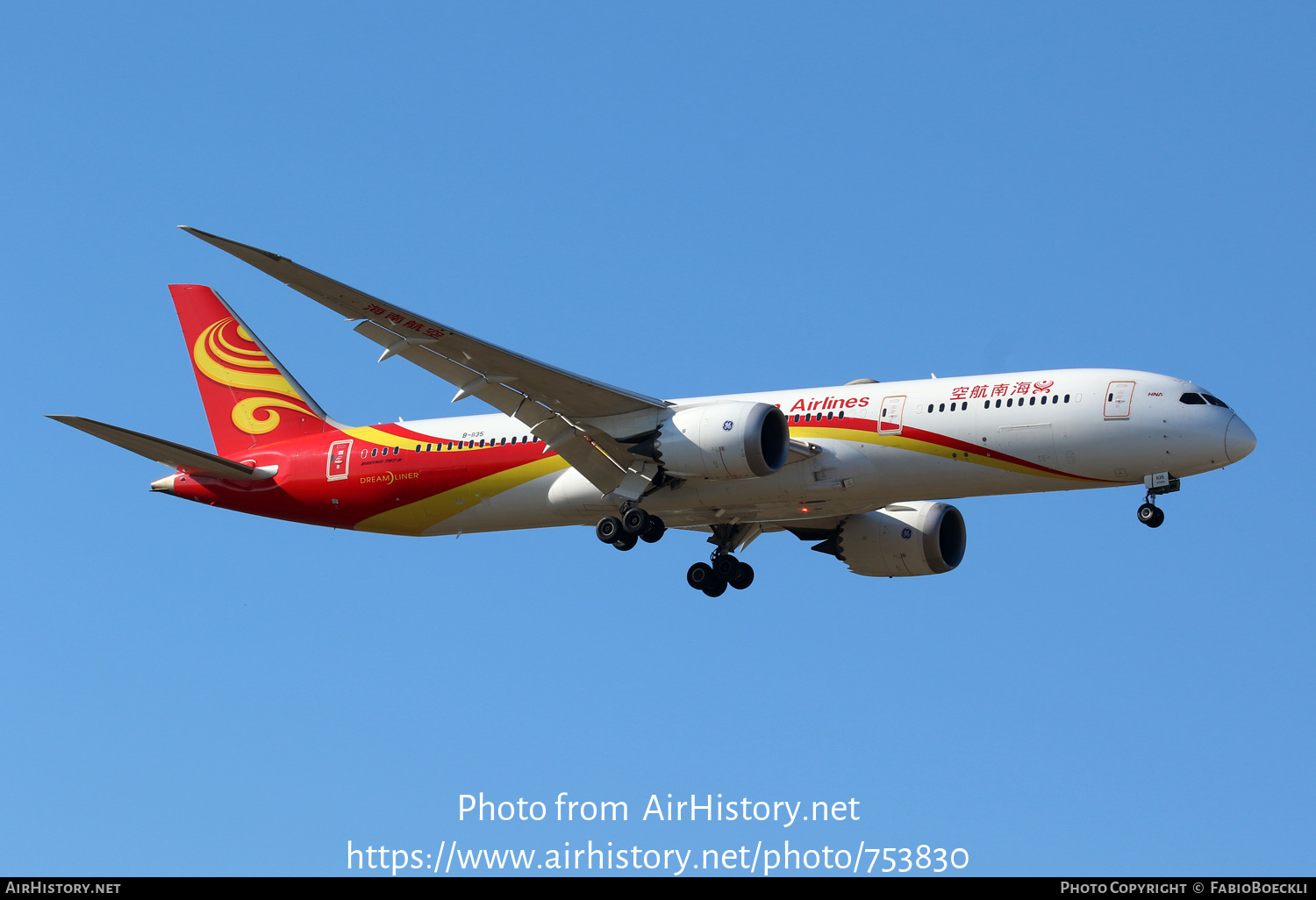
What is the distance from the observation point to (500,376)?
31641 mm

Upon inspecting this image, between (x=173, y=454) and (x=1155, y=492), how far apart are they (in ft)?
71.7

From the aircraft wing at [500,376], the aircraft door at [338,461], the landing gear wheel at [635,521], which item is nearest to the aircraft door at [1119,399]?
the aircraft wing at [500,376]

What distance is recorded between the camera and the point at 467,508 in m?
35.7

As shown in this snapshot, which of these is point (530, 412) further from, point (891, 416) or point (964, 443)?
point (964, 443)

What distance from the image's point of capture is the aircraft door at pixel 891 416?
1259 inches

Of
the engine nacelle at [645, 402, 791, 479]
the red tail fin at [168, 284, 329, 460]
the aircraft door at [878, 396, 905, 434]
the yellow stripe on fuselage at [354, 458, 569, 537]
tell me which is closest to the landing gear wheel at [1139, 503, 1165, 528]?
the aircraft door at [878, 396, 905, 434]

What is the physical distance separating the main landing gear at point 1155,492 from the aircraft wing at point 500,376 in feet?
32.9

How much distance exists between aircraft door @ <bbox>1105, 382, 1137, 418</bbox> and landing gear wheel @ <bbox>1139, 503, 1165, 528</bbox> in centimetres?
187

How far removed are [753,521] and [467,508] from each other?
21.9ft

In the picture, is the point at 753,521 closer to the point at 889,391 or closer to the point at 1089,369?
the point at 889,391

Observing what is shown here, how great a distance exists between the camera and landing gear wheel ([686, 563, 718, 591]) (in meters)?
37.6

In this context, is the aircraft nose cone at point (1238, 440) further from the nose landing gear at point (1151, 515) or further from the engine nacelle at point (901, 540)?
the engine nacelle at point (901, 540)
